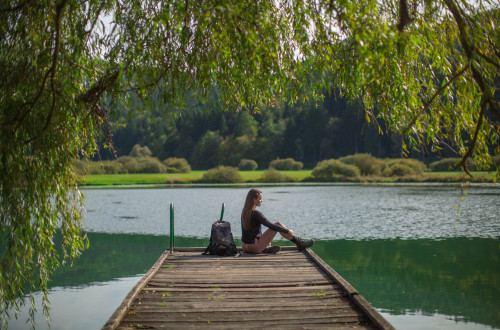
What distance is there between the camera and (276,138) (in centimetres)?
8000

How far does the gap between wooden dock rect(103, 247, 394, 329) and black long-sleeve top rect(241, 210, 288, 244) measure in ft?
1.61

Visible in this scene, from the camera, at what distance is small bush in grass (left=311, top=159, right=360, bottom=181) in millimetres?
44250

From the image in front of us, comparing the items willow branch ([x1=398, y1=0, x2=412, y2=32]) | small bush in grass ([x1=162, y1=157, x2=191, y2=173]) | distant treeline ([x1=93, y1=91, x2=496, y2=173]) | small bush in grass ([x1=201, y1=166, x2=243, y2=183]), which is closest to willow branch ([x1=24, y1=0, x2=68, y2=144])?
willow branch ([x1=398, y1=0, x2=412, y2=32])

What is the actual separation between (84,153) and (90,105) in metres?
0.69

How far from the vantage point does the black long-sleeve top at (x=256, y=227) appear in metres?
6.88

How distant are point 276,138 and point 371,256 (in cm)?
7029

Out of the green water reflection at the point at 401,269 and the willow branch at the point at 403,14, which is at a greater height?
the willow branch at the point at 403,14

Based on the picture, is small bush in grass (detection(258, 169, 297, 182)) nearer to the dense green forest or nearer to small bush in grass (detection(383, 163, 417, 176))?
small bush in grass (detection(383, 163, 417, 176))

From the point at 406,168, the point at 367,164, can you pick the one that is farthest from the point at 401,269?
the point at 367,164

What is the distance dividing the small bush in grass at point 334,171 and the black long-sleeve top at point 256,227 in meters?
37.7

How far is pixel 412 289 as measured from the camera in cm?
743

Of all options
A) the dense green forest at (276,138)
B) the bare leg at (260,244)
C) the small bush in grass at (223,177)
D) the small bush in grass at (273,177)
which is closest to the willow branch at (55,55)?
the bare leg at (260,244)

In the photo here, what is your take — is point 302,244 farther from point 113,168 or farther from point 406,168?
point 113,168

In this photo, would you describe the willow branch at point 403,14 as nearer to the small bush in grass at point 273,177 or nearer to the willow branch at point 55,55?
the willow branch at point 55,55
